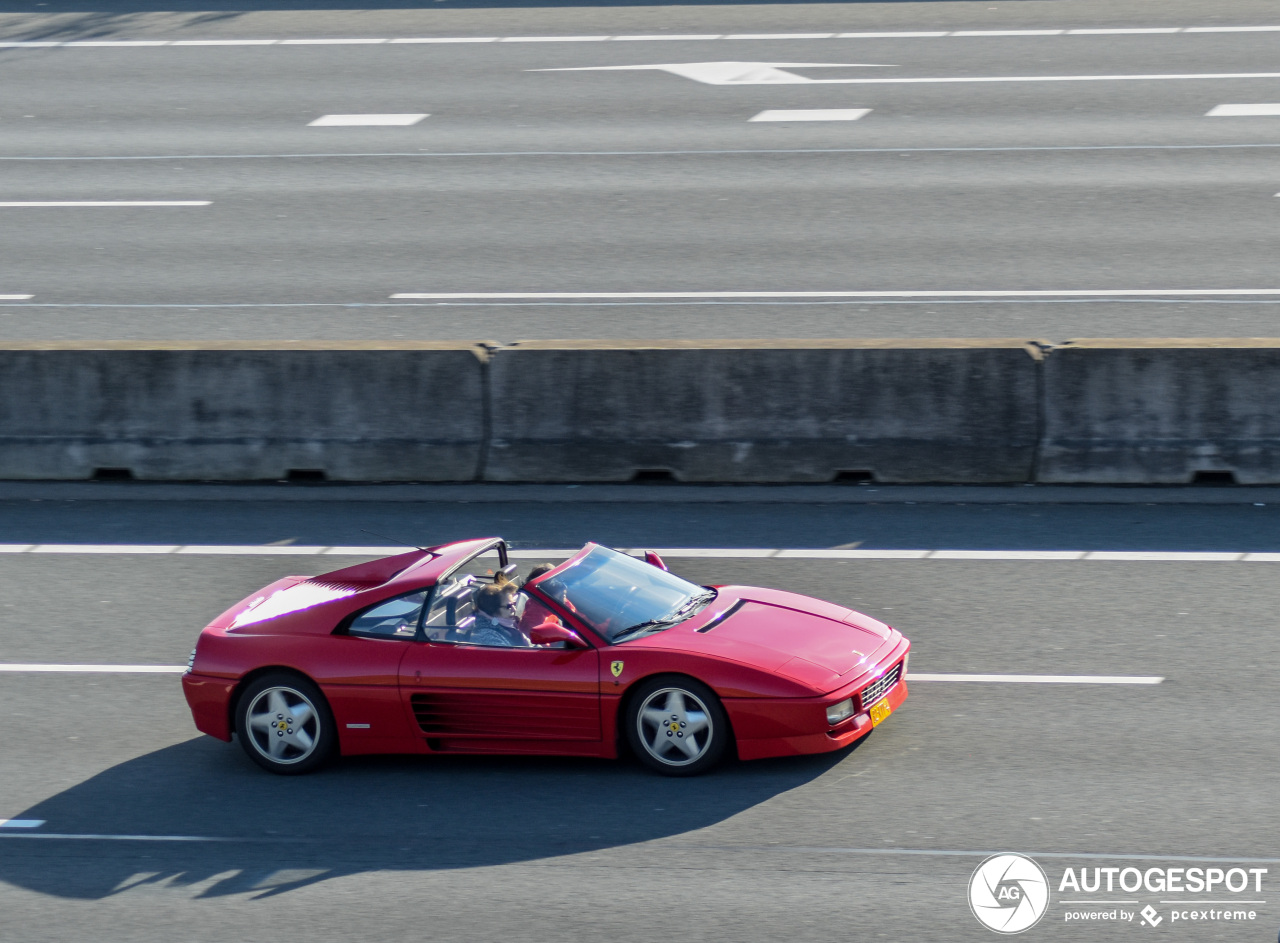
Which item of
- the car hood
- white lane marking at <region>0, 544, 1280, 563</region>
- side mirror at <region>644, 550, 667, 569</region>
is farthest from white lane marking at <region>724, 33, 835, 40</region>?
the car hood

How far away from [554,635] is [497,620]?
324mm

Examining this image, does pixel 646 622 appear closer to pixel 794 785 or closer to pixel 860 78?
pixel 794 785

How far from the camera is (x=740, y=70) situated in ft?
71.7

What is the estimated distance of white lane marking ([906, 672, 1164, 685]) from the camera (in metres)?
8.91

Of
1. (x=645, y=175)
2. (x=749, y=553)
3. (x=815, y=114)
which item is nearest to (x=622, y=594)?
(x=749, y=553)

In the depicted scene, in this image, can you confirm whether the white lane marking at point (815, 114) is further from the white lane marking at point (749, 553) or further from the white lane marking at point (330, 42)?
the white lane marking at point (749, 553)

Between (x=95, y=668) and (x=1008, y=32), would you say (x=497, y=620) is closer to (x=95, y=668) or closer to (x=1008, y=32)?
(x=95, y=668)

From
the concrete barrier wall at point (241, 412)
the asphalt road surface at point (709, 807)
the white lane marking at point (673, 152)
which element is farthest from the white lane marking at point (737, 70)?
the asphalt road surface at point (709, 807)

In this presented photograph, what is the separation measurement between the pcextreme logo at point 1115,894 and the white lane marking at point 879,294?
8729mm

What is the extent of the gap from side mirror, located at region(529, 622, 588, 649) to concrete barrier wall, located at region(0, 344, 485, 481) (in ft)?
15.2

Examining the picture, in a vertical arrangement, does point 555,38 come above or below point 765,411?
above

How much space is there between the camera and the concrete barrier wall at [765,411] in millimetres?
12188

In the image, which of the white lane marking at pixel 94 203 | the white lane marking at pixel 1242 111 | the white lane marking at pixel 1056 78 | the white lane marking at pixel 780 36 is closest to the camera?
the white lane marking at pixel 94 203

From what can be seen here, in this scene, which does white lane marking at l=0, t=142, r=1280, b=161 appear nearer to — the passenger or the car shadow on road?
the passenger
